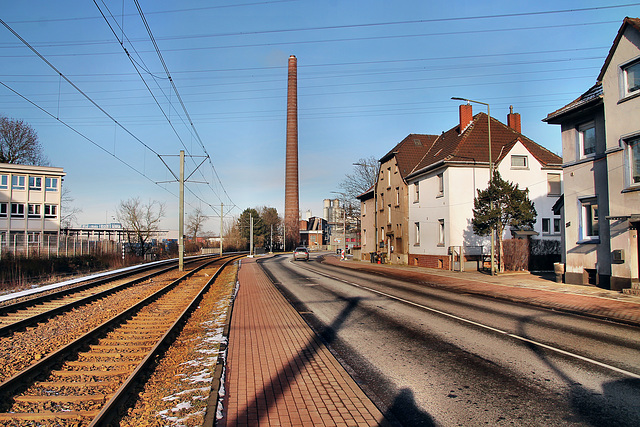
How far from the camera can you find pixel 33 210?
42.8 m

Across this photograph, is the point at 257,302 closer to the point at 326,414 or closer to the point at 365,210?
the point at 326,414

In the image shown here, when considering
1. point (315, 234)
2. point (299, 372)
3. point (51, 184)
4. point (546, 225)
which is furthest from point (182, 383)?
point (315, 234)

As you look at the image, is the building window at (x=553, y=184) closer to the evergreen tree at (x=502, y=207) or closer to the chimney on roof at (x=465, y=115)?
the chimney on roof at (x=465, y=115)

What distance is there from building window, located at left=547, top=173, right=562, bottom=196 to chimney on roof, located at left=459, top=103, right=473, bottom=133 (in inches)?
269

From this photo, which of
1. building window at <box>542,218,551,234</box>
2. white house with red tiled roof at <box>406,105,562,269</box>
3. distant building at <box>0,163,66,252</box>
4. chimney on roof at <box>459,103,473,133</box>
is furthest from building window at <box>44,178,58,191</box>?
building window at <box>542,218,551,234</box>

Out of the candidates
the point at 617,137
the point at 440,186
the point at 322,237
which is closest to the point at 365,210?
the point at 440,186

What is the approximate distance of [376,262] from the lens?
134 ft

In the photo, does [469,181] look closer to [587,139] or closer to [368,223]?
[587,139]

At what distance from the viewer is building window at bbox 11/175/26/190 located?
41.6 meters

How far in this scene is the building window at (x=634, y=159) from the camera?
49.2ft

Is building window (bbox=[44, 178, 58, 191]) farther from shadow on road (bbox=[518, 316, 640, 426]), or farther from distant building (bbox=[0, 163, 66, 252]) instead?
shadow on road (bbox=[518, 316, 640, 426])

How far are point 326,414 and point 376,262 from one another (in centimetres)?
3632

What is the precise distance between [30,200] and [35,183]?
1.77 metres

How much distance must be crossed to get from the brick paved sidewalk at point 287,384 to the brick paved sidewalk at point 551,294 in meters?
7.96
